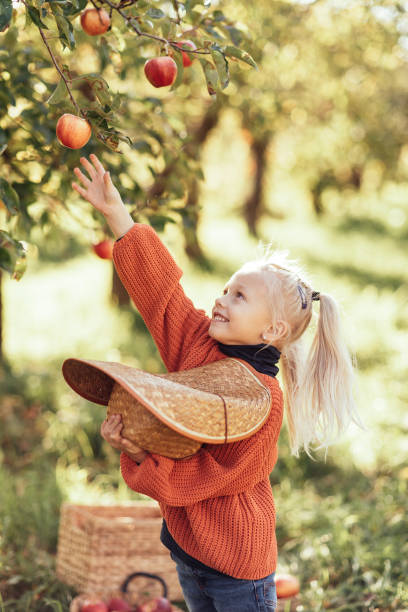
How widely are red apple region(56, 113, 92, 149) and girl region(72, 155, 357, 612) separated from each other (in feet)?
0.19

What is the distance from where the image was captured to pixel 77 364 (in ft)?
5.65

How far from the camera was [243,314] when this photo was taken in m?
1.82

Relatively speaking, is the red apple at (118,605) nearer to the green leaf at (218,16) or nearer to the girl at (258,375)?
the girl at (258,375)

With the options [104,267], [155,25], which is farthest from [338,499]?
[104,267]

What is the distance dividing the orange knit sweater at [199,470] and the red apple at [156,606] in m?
0.85

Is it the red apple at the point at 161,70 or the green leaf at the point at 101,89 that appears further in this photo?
the red apple at the point at 161,70

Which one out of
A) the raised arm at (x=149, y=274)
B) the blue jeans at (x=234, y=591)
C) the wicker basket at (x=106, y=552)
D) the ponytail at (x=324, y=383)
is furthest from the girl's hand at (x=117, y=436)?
the wicker basket at (x=106, y=552)

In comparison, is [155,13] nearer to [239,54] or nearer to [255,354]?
[239,54]

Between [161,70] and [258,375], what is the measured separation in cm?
91

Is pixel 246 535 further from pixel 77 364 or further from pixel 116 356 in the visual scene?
pixel 116 356

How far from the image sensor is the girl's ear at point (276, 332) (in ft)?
6.04

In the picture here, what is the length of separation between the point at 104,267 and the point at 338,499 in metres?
5.67

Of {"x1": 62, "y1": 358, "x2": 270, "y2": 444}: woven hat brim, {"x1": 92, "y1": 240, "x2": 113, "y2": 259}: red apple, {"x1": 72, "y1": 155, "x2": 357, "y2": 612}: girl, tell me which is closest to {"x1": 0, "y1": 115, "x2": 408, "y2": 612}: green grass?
{"x1": 72, "y1": 155, "x2": 357, "y2": 612}: girl

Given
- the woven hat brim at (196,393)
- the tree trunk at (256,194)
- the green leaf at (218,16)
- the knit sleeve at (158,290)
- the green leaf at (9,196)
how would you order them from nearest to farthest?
the woven hat brim at (196,393)
the knit sleeve at (158,290)
the green leaf at (9,196)
the green leaf at (218,16)
the tree trunk at (256,194)
